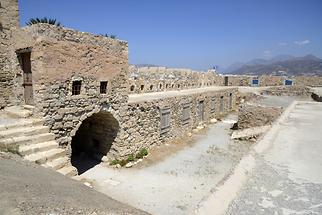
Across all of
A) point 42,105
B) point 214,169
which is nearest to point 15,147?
point 42,105

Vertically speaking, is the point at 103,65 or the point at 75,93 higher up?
the point at 103,65

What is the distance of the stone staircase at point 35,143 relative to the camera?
798cm

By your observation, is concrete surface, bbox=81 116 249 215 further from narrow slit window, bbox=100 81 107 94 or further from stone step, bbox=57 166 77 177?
narrow slit window, bbox=100 81 107 94

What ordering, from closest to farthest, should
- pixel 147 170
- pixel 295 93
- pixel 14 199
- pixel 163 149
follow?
pixel 14 199 → pixel 147 170 → pixel 163 149 → pixel 295 93

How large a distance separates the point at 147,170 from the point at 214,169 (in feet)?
10.0

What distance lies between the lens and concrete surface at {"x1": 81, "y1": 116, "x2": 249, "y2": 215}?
30.5 feet

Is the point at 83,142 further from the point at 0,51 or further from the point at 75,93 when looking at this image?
the point at 0,51

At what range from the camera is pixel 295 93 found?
93.5ft

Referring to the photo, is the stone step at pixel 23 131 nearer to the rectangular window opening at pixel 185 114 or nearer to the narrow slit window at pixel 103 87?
the narrow slit window at pixel 103 87

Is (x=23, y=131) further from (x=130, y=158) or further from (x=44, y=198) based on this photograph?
(x=130, y=158)

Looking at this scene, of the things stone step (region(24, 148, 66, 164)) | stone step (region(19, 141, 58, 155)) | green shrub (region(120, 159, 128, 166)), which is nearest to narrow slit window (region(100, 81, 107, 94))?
stone step (region(19, 141, 58, 155))

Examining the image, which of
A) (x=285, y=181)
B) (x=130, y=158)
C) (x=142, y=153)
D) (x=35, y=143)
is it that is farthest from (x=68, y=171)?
(x=285, y=181)

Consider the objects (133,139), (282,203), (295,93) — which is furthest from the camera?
(295,93)

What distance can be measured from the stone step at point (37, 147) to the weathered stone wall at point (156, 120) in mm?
4270
